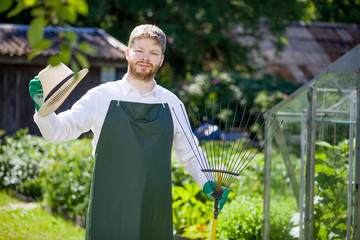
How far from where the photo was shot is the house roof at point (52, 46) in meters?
10.8

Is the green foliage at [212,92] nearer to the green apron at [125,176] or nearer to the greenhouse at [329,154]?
the greenhouse at [329,154]

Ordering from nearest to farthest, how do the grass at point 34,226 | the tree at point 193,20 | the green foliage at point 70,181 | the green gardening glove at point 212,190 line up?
1. the green gardening glove at point 212,190
2. the grass at point 34,226
3. the green foliage at point 70,181
4. the tree at point 193,20

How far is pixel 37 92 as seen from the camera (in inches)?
102

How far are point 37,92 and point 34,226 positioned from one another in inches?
138

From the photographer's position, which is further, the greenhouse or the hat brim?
the greenhouse

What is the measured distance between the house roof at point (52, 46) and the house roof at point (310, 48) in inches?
262

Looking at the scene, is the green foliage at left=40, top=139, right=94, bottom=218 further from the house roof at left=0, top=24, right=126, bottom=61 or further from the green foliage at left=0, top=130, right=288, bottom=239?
the house roof at left=0, top=24, right=126, bottom=61

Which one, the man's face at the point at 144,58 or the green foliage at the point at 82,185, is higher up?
the man's face at the point at 144,58

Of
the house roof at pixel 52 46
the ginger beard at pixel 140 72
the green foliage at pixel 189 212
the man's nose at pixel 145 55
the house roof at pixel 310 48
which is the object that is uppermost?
the house roof at pixel 310 48

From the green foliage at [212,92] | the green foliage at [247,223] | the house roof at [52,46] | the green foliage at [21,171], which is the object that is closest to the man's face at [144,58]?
the green foliage at [247,223]

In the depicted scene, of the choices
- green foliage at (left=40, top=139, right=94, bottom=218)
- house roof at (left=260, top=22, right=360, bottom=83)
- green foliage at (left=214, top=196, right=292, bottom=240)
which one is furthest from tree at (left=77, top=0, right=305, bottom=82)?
green foliage at (left=214, top=196, right=292, bottom=240)

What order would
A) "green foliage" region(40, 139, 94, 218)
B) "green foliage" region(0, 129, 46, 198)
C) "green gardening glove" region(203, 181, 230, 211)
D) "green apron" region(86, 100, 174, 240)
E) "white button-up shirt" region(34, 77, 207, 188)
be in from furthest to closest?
"green foliage" region(0, 129, 46, 198) < "green foliage" region(40, 139, 94, 218) < "green gardening glove" region(203, 181, 230, 211) < "green apron" region(86, 100, 174, 240) < "white button-up shirt" region(34, 77, 207, 188)

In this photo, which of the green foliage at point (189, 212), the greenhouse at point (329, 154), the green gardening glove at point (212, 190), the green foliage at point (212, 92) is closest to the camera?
the green gardening glove at point (212, 190)

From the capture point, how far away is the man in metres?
2.81
